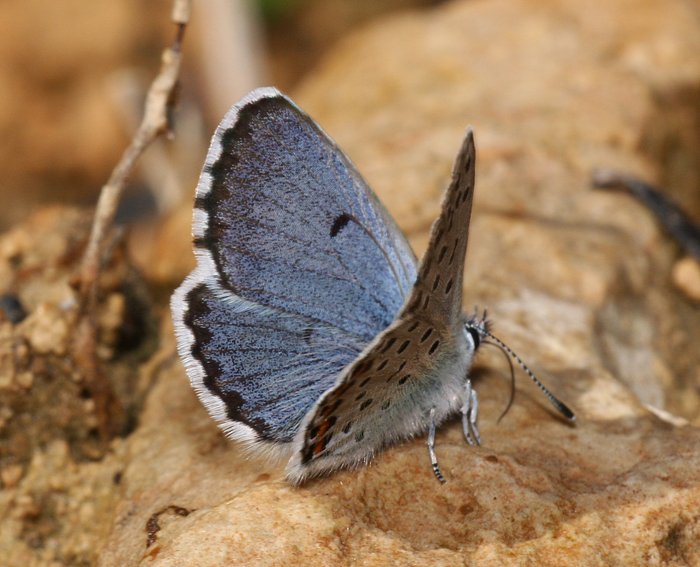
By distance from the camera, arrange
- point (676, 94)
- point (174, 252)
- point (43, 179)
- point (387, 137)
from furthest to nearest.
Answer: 1. point (43, 179)
2. point (676, 94)
3. point (387, 137)
4. point (174, 252)

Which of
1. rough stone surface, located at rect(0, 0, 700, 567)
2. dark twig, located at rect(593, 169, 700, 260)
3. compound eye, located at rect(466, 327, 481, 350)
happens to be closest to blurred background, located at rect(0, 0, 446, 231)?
rough stone surface, located at rect(0, 0, 700, 567)

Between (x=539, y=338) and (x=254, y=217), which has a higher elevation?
(x=254, y=217)

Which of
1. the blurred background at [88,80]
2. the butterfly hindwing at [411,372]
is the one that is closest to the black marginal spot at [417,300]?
the butterfly hindwing at [411,372]

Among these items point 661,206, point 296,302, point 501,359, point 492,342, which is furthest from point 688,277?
point 296,302

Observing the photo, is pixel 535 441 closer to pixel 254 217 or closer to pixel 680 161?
Result: pixel 254 217

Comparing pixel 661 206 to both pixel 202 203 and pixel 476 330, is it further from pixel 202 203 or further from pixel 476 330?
pixel 202 203

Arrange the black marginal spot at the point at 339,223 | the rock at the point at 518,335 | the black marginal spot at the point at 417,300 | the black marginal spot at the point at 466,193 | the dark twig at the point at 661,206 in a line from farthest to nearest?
the dark twig at the point at 661,206 → the black marginal spot at the point at 339,223 → the rock at the point at 518,335 → the black marginal spot at the point at 466,193 → the black marginal spot at the point at 417,300

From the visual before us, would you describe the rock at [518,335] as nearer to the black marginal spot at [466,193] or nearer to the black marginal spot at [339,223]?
the black marginal spot at [339,223]

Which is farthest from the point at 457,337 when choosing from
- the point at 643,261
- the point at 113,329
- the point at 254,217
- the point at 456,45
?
the point at 456,45

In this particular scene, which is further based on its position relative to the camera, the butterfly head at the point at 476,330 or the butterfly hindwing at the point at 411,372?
the butterfly head at the point at 476,330
